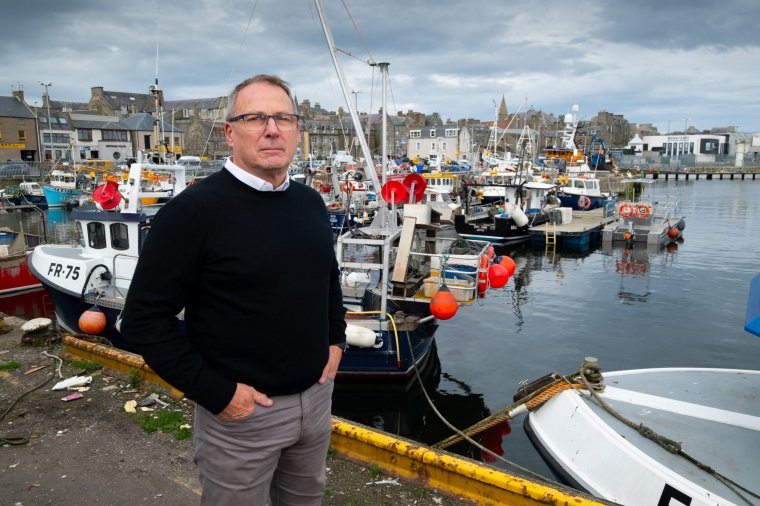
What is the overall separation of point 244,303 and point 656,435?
5.46 meters

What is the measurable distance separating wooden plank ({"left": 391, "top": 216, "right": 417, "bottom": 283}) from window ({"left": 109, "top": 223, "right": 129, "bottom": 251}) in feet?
19.4

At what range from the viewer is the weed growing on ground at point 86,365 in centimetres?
655

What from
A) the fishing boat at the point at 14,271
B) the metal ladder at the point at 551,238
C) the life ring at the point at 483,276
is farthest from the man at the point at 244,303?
the metal ladder at the point at 551,238

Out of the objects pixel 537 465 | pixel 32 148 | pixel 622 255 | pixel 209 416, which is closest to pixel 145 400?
pixel 209 416

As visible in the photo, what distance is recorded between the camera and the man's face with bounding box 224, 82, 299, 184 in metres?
2.12

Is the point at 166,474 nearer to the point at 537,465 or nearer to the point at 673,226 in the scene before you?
the point at 537,465

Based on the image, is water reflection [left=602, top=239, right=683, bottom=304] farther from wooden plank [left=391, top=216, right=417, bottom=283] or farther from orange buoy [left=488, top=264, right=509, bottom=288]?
wooden plank [left=391, top=216, right=417, bottom=283]

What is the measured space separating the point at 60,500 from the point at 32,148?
242 feet

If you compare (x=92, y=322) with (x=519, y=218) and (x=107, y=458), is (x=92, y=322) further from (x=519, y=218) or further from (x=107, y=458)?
(x=519, y=218)

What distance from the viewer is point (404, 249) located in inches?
392

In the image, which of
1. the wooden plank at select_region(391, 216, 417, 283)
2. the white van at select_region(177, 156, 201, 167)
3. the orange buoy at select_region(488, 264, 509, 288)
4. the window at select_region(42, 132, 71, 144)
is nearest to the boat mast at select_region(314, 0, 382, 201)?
the wooden plank at select_region(391, 216, 417, 283)

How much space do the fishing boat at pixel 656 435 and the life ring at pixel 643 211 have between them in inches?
962

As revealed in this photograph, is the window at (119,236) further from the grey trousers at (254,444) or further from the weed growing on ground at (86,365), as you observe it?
the grey trousers at (254,444)

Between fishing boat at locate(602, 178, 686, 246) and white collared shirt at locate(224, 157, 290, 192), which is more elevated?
white collared shirt at locate(224, 157, 290, 192)
